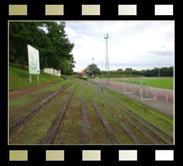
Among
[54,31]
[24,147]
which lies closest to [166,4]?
[24,147]

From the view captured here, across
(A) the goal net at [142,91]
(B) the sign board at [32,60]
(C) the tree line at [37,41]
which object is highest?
(C) the tree line at [37,41]

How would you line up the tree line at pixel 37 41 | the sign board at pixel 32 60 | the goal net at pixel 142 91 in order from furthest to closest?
the tree line at pixel 37 41 → the sign board at pixel 32 60 → the goal net at pixel 142 91

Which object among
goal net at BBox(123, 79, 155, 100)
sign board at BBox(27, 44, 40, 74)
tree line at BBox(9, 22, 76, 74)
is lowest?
goal net at BBox(123, 79, 155, 100)

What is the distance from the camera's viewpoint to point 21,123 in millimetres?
3494

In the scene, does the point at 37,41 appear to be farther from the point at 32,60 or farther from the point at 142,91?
the point at 142,91

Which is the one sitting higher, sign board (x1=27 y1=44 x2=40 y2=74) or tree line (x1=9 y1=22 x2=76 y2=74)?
tree line (x1=9 y1=22 x2=76 y2=74)

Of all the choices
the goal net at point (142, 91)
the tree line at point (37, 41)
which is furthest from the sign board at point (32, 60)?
the goal net at point (142, 91)

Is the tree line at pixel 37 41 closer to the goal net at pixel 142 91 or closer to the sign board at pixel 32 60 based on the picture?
the sign board at pixel 32 60

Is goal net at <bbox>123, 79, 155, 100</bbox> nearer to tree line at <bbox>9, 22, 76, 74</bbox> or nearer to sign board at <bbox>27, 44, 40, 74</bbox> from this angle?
sign board at <bbox>27, 44, 40, 74</bbox>

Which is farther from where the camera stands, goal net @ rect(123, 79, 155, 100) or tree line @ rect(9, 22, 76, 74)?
tree line @ rect(9, 22, 76, 74)

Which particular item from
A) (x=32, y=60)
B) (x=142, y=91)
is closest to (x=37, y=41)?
(x=32, y=60)

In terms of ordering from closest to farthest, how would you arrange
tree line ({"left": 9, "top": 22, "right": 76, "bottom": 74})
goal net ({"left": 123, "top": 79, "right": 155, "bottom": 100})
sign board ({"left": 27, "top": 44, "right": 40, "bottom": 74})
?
1. goal net ({"left": 123, "top": 79, "right": 155, "bottom": 100})
2. sign board ({"left": 27, "top": 44, "right": 40, "bottom": 74})
3. tree line ({"left": 9, "top": 22, "right": 76, "bottom": 74})

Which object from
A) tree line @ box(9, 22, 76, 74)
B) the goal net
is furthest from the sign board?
the goal net
